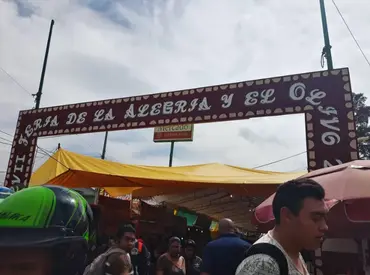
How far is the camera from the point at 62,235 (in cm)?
112

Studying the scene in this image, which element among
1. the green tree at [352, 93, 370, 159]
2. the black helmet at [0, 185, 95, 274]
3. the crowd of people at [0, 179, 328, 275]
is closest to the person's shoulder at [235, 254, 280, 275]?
the crowd of people at [0, 179, 328, 275]

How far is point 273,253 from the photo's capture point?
53.7 inches

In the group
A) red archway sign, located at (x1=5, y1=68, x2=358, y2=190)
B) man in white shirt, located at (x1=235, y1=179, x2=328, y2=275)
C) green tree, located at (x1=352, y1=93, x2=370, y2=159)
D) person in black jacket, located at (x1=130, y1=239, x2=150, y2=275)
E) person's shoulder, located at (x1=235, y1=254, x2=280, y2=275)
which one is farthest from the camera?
green tree, located at (x1=352, y1=93, x2=370, y2=159)

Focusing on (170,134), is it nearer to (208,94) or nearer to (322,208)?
(208,94)

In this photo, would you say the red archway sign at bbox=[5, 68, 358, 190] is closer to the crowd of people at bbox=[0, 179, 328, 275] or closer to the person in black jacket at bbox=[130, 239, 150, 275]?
the person in black jacket at bbox=[130, 239, 150, 275]

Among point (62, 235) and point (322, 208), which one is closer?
point (62, 235)

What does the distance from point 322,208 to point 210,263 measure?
2.59 metres

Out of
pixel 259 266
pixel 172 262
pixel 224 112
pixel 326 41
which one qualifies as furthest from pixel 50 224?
pixel 326 41

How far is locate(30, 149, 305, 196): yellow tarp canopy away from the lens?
626 centimetres

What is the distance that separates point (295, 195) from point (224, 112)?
18.5 ft

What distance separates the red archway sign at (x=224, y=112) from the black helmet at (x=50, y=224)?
16.8ft

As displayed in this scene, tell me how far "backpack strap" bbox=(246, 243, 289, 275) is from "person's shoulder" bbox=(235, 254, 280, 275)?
0.02 metres

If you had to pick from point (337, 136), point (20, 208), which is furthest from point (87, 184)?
point (20, 208)

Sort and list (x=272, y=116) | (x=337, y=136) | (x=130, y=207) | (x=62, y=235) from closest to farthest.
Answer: (x=62, y=235), (x=337, y=136), (x=272, y=116), (x=130, y=207)
